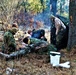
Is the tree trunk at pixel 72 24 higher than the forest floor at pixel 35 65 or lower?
→ higher

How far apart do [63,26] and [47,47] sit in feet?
3.54

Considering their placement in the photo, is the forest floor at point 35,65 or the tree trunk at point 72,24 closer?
the forest floor at point 35,65

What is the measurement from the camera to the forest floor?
13.1ft

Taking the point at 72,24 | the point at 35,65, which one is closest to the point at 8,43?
the point at 35,65

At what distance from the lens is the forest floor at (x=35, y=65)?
13.1ft

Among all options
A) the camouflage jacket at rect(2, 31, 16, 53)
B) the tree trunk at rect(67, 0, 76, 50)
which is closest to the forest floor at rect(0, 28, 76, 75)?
the tree trunk at rect(67, 0, 76, 50)

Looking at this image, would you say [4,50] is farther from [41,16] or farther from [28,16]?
[41,16]

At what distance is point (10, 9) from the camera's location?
9.80 meters

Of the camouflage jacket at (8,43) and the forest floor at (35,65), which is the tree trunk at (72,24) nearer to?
the forest floor at (35,65)

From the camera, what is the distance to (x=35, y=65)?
444cm

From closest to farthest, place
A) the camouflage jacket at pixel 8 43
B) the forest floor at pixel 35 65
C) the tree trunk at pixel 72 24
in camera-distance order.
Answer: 1. the forest floor at pixel 35 65
2. the camouflage jacket at pixel 8 43
3. the tree trunk at pixel 72 24

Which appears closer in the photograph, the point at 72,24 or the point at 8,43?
the point at 8,43

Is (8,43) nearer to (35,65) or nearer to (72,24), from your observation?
(35,65)

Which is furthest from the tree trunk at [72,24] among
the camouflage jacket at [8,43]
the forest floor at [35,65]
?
the camouflage jacket at [8,43]
